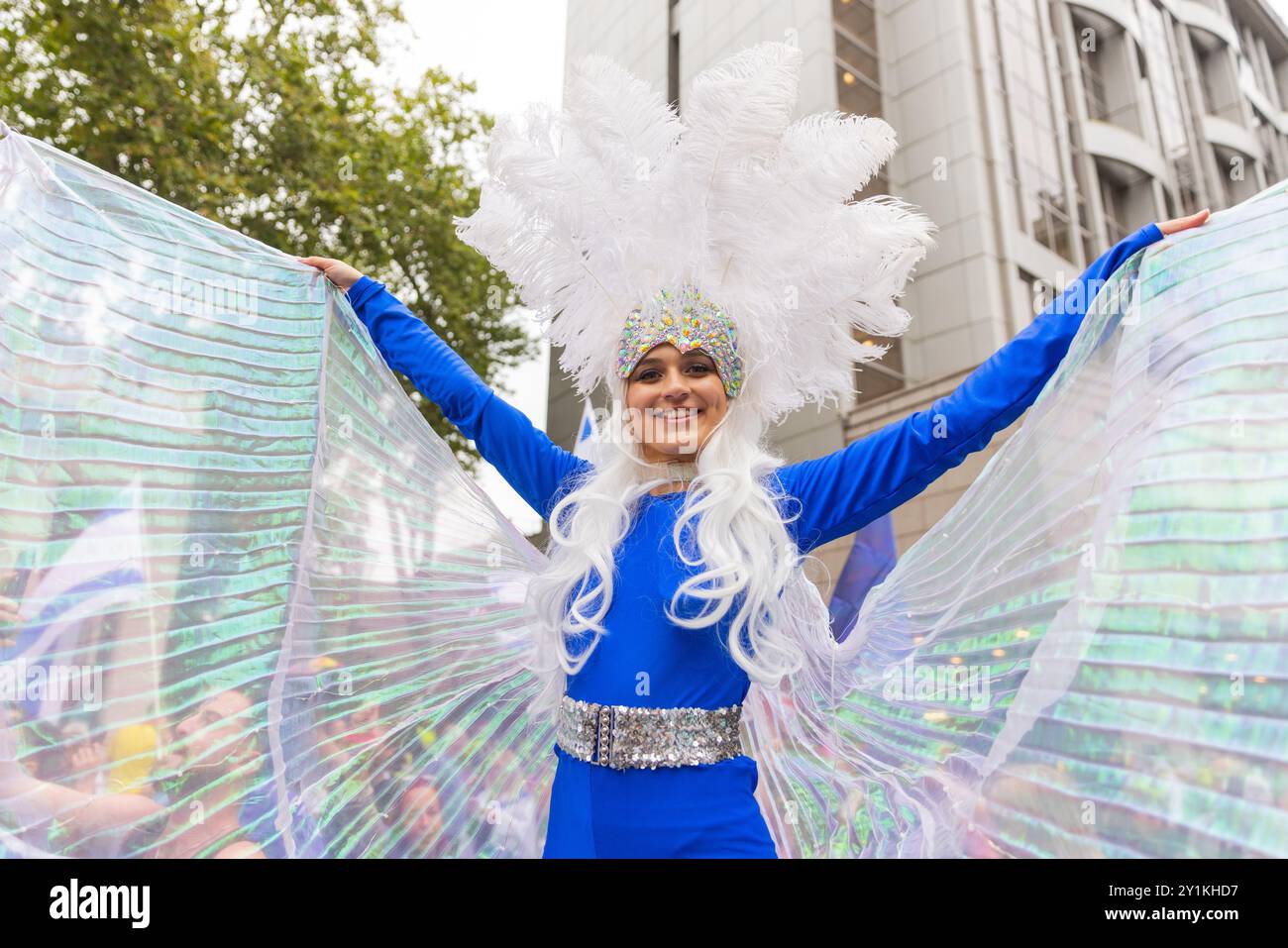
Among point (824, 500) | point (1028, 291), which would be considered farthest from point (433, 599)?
point (1028, 291)

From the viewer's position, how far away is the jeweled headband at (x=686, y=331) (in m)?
1.86

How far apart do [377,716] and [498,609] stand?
1.24ft

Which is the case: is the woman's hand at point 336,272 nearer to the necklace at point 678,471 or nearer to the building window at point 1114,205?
the necklace at point 678,471

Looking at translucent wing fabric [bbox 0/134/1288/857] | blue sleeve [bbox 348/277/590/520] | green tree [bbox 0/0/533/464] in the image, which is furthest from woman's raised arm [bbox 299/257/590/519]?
green tree [bbox 0/0/533/464]

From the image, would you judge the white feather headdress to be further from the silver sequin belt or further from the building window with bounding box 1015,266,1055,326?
the building window with bounding box 1015,266,1055,326

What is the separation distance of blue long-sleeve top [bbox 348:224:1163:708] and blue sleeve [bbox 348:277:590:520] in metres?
0.29

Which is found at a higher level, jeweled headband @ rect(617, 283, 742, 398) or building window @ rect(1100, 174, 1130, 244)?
building window @ rect(1100, 174, 1130, 244)

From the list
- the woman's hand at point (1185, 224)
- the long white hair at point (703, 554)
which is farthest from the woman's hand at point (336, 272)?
the woman's hand at point (1185, 224)

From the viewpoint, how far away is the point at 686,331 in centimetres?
186

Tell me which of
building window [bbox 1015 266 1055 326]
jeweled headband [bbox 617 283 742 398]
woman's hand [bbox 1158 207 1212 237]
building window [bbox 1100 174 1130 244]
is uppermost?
building window [bbox 1100 174 1130 244]

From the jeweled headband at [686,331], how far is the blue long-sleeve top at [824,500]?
0.86 ft

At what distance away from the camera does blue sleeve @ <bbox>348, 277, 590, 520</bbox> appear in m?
2.06

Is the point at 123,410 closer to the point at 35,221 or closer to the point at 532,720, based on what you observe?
the point at 35,221

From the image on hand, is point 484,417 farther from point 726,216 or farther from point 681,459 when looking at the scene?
point 726,216
